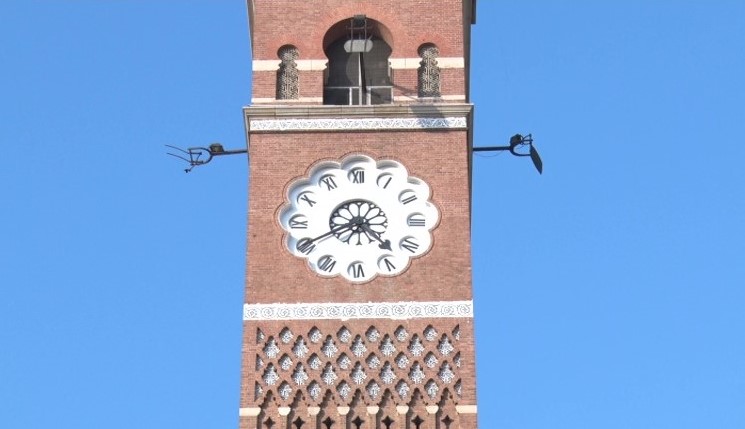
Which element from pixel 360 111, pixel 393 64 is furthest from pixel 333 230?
pixel 393 64

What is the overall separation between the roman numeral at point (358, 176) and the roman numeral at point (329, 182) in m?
0.36

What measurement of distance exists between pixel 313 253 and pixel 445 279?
2.49 m

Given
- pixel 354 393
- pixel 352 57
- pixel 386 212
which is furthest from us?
pixel 352 57

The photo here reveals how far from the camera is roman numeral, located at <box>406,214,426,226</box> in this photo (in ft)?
128

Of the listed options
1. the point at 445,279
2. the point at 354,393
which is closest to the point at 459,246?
the point at 445,279

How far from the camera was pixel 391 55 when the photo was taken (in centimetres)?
4116

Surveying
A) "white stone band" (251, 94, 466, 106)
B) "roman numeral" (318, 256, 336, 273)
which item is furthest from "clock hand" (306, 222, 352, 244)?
"white stone band" (251, 94, 466, 106)

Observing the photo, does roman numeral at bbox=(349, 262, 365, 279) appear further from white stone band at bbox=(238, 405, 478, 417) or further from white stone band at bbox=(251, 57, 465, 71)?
white stone band at bbox=(251, 57, 465, 71)

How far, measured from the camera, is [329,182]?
39.5 metres

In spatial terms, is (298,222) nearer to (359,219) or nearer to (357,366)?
(359,219)

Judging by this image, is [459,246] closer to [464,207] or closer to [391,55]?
[464,207]

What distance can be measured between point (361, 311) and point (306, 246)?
1802 mm

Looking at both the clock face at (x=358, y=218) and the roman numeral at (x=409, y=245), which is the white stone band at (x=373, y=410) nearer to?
the clock face at (x=358, y=218)

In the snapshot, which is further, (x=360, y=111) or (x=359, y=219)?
(x=360, y=111)
